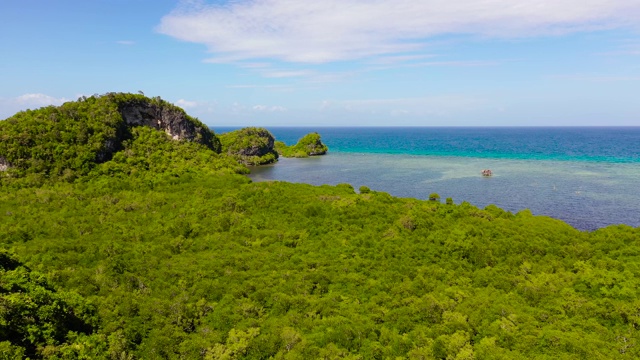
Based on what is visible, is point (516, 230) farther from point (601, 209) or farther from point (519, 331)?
point (601, 209)

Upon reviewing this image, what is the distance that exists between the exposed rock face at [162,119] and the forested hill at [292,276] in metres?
24.3

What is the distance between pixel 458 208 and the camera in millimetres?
51438

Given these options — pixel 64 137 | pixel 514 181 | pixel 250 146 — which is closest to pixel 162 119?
pixel 64 137

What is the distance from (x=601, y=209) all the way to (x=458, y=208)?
36.1 meters

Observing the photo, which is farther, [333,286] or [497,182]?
[497,182]

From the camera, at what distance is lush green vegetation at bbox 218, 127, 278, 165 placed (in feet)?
443

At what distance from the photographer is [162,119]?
92812 mm

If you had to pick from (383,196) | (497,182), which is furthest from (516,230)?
(497,182)

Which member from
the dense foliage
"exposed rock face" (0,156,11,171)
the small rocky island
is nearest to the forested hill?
the dense foliage

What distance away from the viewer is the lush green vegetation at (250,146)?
5320 inches

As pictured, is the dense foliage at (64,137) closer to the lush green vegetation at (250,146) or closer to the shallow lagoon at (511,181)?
the shallow lagoon at (511,181)

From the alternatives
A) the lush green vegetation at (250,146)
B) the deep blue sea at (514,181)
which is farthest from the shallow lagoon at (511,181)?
the lush green vegetation at (250,146)

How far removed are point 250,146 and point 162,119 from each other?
157 feet

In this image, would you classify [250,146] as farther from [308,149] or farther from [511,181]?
[511,181]
